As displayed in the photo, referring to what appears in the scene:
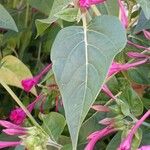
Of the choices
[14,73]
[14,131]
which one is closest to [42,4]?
[14,73]

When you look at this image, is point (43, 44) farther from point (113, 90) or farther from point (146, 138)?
point (146, 138)

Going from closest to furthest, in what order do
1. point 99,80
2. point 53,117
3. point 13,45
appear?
point 99,80 → point 53,117 → point 13,45

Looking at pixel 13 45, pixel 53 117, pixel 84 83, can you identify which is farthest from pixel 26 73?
pixel 84 83

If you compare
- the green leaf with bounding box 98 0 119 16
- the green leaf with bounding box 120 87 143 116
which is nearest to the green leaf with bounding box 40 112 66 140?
the green leaf with bounding box 120 87 143 116

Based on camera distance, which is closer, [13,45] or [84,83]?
[84,83]

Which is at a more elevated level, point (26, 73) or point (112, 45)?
point (112, 45)
